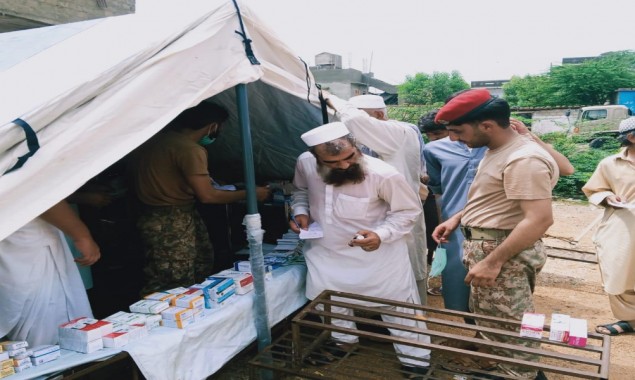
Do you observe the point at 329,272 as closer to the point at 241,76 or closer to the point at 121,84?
the point at 241,76

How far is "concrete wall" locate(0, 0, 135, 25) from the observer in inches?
356

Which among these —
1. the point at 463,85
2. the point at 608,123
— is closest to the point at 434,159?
the point at 608,123

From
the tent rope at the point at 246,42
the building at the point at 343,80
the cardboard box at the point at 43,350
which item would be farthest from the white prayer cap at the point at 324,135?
the building at the point at 343,80

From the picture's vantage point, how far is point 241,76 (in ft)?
7.18

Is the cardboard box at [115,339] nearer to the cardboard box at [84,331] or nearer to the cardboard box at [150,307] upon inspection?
the cardboard box at [84,331]

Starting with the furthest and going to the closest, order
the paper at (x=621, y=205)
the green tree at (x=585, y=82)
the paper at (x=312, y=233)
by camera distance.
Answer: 1. the green tree at (x=585, y=82)
2. the paper at (x=621, y=205)
3. the paper at (x=312, y=233)

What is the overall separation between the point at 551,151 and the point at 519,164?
56 cm

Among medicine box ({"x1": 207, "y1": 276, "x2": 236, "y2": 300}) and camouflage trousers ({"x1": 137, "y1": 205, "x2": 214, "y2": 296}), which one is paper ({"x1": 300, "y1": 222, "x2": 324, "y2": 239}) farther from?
camouflage trousers ({"x1": 137, "y1": 205, "x2": 214, "y2": 296})

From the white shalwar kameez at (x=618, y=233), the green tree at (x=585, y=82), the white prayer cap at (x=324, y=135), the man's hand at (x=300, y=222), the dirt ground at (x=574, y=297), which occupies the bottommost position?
the dirt ground at (x=574, y=297)

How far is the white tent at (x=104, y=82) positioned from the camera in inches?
58.9

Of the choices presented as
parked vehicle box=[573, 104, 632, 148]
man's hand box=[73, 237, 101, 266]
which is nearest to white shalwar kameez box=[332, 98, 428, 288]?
man's hand box=[73, 237, 101, 266]

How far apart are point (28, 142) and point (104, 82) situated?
0.36 meters

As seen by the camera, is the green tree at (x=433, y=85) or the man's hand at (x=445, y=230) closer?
the man's hand at (x=445, y=230)

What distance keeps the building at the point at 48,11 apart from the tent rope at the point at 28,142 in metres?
9.59
